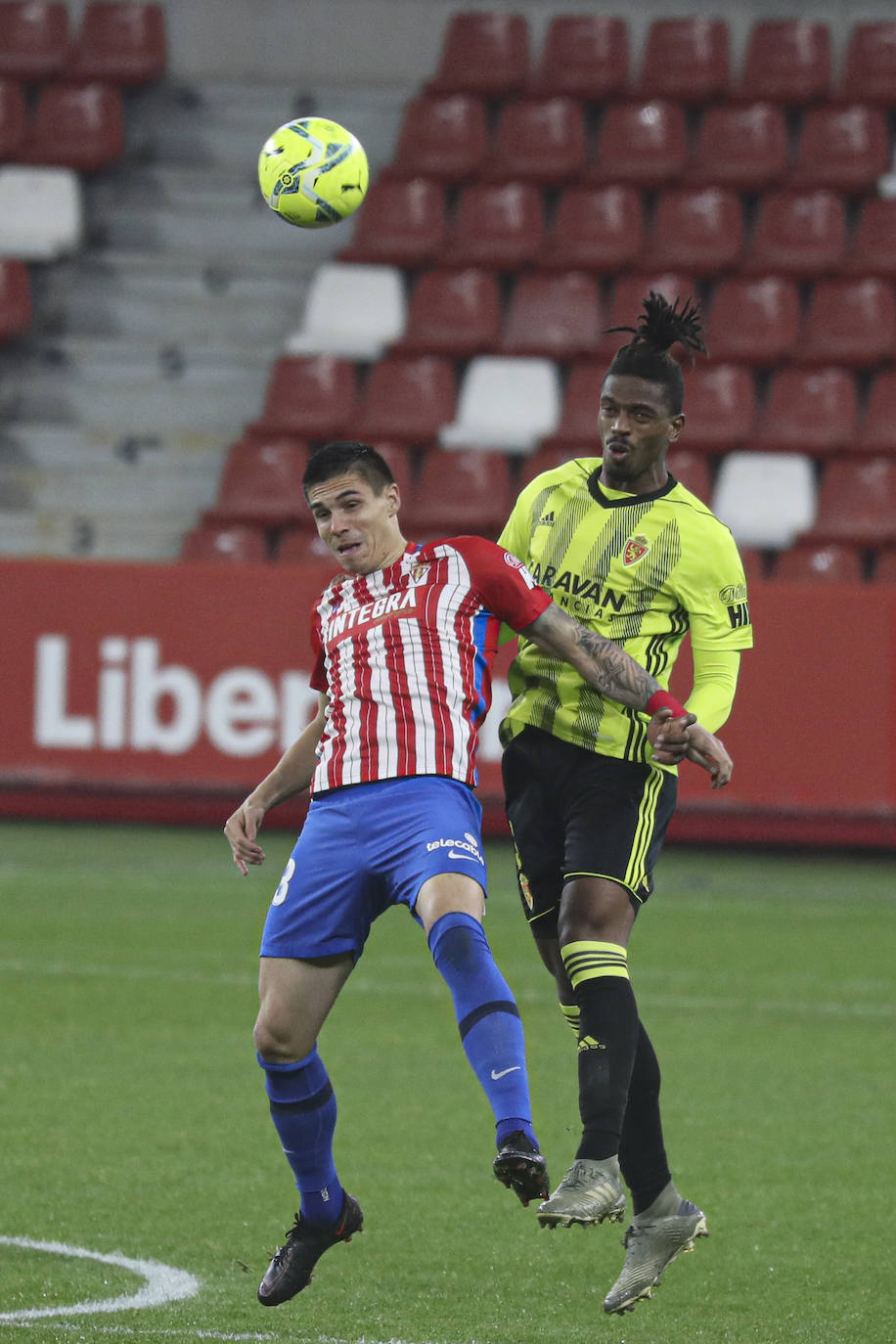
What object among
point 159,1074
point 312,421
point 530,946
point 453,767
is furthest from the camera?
point 312,421

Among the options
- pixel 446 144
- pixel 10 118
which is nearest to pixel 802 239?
pixel 446 144

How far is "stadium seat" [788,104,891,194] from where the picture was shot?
16500 millimetres

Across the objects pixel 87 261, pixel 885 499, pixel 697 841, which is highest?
Result: pixel 87 261

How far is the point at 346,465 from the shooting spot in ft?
16.6

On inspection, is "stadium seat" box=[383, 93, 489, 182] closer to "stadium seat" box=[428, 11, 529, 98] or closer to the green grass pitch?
"stadium seat" box=[428, 11, 529, 98]

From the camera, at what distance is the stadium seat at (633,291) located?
52.2ft

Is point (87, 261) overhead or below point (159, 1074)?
overhead

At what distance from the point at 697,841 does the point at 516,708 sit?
8367 millimetres

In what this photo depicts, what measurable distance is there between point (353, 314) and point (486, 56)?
2.67 metres

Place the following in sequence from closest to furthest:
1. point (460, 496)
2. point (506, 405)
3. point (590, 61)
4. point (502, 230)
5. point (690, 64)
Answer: point (460, 496), point (506, 405), point (502, 230), point (690, 64), point (590, 61)

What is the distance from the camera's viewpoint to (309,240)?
58.3 feet

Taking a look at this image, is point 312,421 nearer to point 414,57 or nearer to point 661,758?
point 414,57

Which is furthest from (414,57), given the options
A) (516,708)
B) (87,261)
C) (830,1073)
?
(516,708)

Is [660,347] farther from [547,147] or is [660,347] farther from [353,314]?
[547,147]
